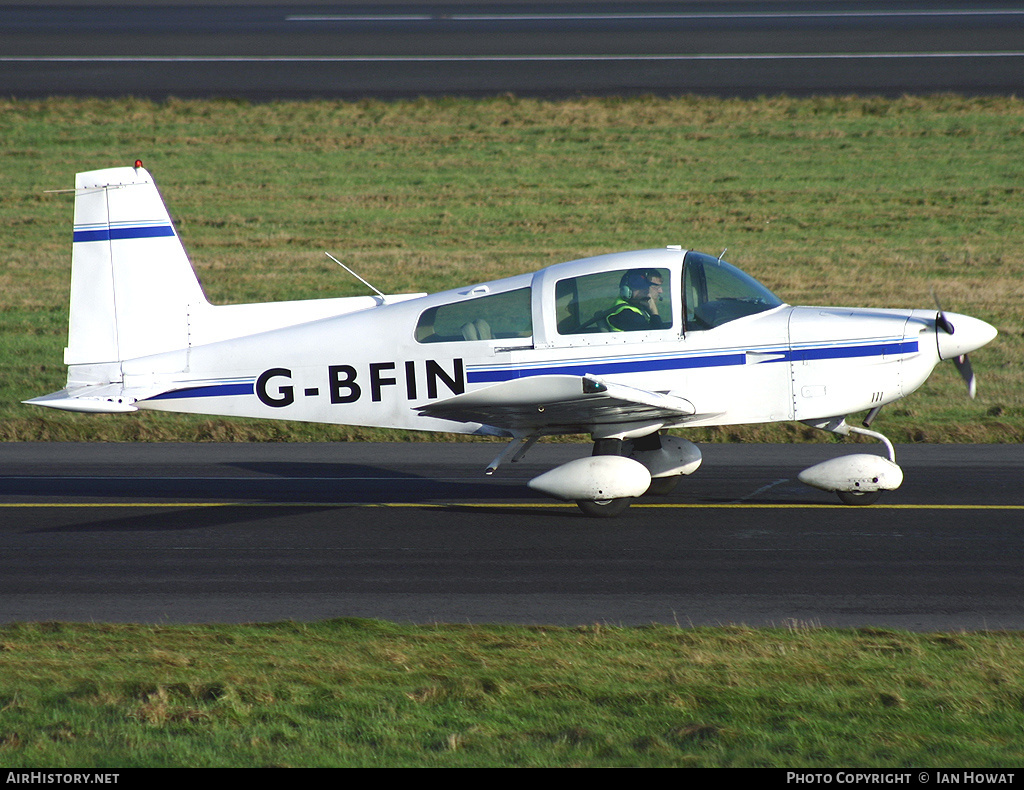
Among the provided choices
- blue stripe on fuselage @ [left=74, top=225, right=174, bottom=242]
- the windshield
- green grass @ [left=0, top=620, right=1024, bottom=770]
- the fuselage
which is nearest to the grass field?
green grass @ [left=0, top=620, right=1024, bottom=770]

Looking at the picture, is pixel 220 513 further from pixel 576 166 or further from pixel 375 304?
pixel 576 166

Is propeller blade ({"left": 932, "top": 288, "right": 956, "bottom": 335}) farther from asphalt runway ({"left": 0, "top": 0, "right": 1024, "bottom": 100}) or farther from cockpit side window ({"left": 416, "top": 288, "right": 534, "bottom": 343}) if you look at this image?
asphalt runway ({"left": 0, "top": 0, "right": 1024, "bottom": 100})

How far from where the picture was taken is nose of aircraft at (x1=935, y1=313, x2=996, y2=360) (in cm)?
966

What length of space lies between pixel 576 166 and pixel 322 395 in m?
18.6

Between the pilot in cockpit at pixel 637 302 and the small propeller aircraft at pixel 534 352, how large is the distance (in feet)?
0.04

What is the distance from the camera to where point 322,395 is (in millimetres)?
10250

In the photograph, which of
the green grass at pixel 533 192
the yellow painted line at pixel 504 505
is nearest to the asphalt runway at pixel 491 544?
the yellow painted line at pixel 504 505

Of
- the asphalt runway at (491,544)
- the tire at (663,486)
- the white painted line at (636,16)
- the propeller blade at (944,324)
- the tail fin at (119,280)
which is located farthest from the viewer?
the white painted line at (636,16)

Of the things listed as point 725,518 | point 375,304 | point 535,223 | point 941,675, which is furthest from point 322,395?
point 535,223

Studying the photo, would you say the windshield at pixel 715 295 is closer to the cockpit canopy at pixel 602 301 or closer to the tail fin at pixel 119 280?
the cockpit canopy at pixel 602 301

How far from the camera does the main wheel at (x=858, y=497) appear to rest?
10.2 meters

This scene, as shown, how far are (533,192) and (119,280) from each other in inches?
671

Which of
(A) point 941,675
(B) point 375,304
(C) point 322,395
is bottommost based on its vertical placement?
(A) point 941,675

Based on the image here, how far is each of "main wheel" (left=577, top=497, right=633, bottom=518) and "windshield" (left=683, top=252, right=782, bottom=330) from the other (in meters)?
1.55
